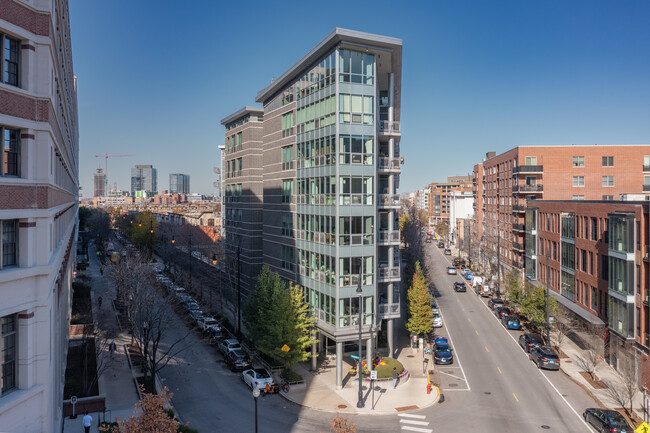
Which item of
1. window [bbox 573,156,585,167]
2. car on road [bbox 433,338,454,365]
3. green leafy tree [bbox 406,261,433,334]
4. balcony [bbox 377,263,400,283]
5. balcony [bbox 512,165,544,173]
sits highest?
window [bbox 573,156,585,167]

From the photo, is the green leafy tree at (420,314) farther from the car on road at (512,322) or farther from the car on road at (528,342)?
the car on road at (512,322)

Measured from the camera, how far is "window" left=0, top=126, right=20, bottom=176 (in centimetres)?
1257

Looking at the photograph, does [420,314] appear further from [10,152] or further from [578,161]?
[578,161]

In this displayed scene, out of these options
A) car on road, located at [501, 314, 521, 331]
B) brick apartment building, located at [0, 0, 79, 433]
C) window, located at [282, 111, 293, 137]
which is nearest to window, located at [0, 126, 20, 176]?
brick apartment building, located at [0, 0, 79, 433]

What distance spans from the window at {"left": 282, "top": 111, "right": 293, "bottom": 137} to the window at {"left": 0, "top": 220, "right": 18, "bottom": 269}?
89.0 feet

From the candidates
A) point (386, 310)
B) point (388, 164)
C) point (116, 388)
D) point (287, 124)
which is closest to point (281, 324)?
point (386, 310)

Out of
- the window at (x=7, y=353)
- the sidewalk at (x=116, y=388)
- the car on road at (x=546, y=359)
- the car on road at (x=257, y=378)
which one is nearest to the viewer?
the window at (x=7, y=353)

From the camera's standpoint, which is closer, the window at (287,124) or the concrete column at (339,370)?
the concrete column at (339,370)

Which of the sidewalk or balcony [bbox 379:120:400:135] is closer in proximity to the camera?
the sidewalk

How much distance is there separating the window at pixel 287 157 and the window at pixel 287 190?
1.20 m

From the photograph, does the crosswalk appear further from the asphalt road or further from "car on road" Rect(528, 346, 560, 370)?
"car on road" Rect(528, 346, 560, 370)

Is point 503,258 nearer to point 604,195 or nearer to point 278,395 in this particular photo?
point 604,195

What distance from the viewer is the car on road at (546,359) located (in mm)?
34125

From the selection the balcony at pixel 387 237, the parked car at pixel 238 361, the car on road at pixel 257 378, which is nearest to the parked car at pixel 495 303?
the balcony at pixel 387 237
